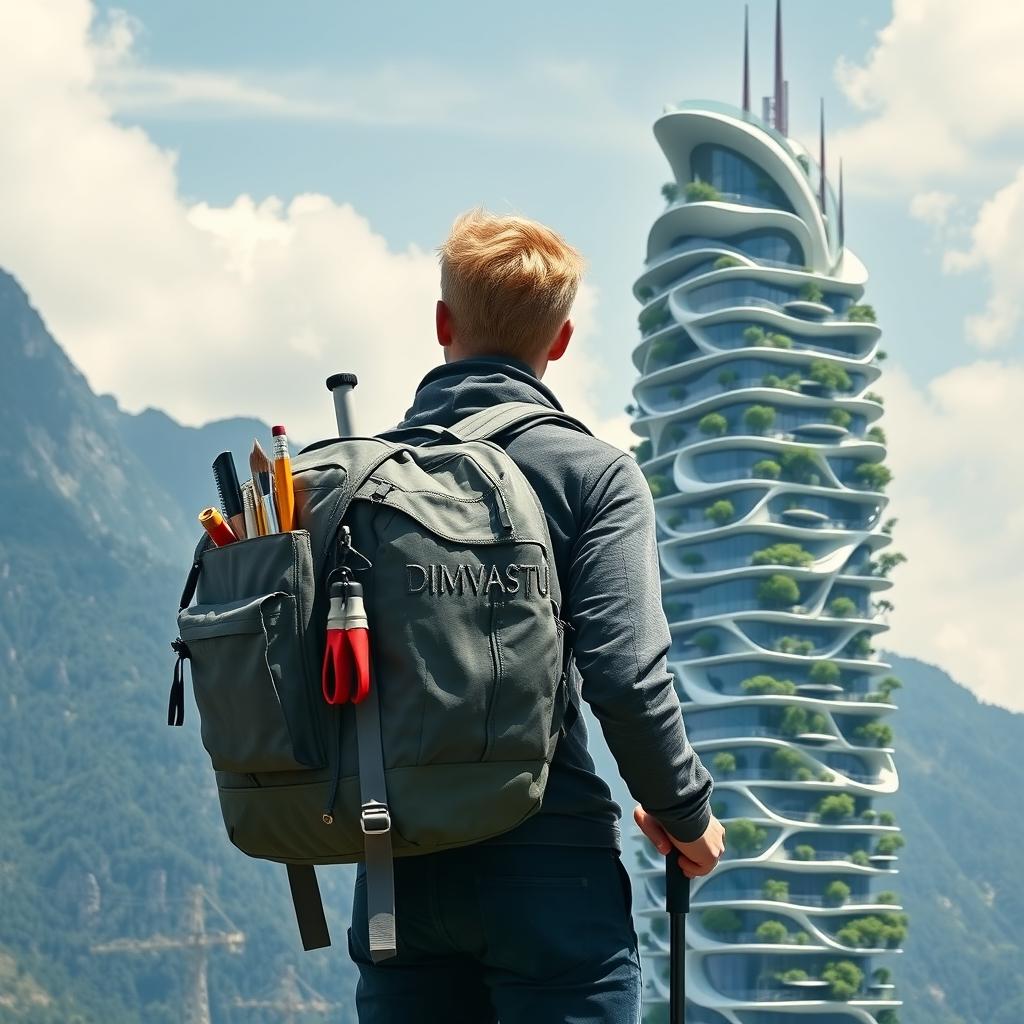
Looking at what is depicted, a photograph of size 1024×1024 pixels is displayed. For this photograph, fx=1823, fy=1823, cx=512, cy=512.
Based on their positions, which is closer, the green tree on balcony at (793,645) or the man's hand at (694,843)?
the man's hand at (694,843)

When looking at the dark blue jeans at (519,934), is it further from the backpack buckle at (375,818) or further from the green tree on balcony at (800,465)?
the green tree on balcony at (800,465)

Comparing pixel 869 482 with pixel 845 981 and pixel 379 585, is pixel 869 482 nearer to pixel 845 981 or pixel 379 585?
pixel 845 981

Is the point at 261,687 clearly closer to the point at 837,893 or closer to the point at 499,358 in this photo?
the point at 499,358

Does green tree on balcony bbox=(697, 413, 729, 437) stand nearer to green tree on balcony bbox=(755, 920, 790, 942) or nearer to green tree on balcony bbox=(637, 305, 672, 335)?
green tree on balcony bbox=(637, 305, 672, 335)

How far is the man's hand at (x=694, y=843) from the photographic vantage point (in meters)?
2.55

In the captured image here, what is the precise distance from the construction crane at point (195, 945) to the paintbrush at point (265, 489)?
529 ft

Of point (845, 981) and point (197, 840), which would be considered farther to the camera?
point (197, 840)

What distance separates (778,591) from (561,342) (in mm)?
78986

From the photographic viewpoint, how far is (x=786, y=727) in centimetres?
7988

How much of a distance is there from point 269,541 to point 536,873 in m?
0.56

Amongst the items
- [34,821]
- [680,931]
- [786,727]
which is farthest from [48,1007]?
[680,931]

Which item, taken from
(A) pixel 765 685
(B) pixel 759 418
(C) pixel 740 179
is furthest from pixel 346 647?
(C) pixel 740 179

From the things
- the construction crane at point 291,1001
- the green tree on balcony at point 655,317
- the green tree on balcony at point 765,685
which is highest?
the green tree on balcony at point 655,317

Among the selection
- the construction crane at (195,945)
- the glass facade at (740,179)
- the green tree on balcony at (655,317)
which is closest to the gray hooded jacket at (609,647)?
the green tree on balcony at (655,317)
